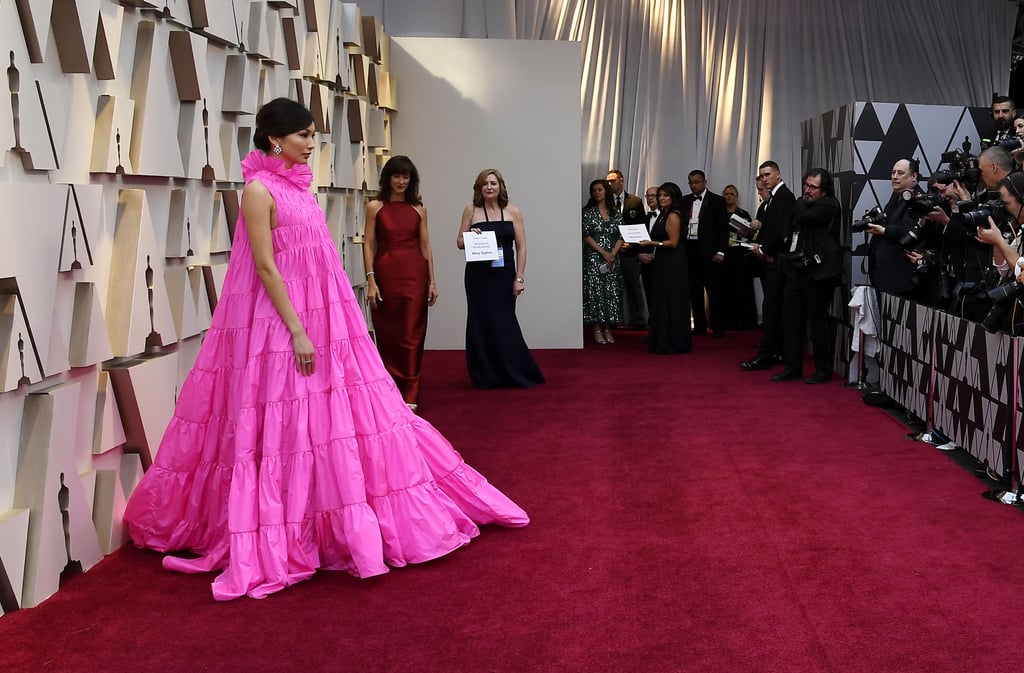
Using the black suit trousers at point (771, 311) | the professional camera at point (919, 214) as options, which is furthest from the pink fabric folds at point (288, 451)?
the black suit trousers at point (771, 311)

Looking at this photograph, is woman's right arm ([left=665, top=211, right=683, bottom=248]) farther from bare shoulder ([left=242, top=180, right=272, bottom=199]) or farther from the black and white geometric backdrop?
bare shoulder ([left=242, top=180, right=272, bottom=199])

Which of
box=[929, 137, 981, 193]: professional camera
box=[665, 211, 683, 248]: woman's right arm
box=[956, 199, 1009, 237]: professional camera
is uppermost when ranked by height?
box=[929, 137, 981, 193]: professional camera

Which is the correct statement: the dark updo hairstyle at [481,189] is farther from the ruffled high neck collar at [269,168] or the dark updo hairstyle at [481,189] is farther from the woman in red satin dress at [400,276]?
the ruffled high neck collar at [269,168]

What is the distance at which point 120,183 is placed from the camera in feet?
12.5

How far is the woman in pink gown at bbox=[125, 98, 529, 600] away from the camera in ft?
11.0

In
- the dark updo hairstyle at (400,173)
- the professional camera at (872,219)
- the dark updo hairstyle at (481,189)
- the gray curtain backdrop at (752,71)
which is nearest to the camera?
the dark updo hairstyle at (400,173)

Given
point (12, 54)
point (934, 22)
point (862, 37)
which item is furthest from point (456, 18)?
point (12, 54)

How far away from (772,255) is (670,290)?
4.23 ft

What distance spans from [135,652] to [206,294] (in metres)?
2.04

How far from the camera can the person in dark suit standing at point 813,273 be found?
709 centimetres

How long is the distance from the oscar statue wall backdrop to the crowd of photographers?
3.44 metres

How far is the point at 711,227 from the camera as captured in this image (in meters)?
10.6

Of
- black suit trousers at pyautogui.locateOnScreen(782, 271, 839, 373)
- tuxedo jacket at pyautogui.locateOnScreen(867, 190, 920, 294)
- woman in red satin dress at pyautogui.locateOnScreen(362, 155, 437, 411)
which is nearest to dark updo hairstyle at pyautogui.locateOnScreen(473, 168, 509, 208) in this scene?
woman in red satin dress at pyautogui.locateOnScreen(362, 155, 437, 411)

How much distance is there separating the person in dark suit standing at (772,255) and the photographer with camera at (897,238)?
1.09m
